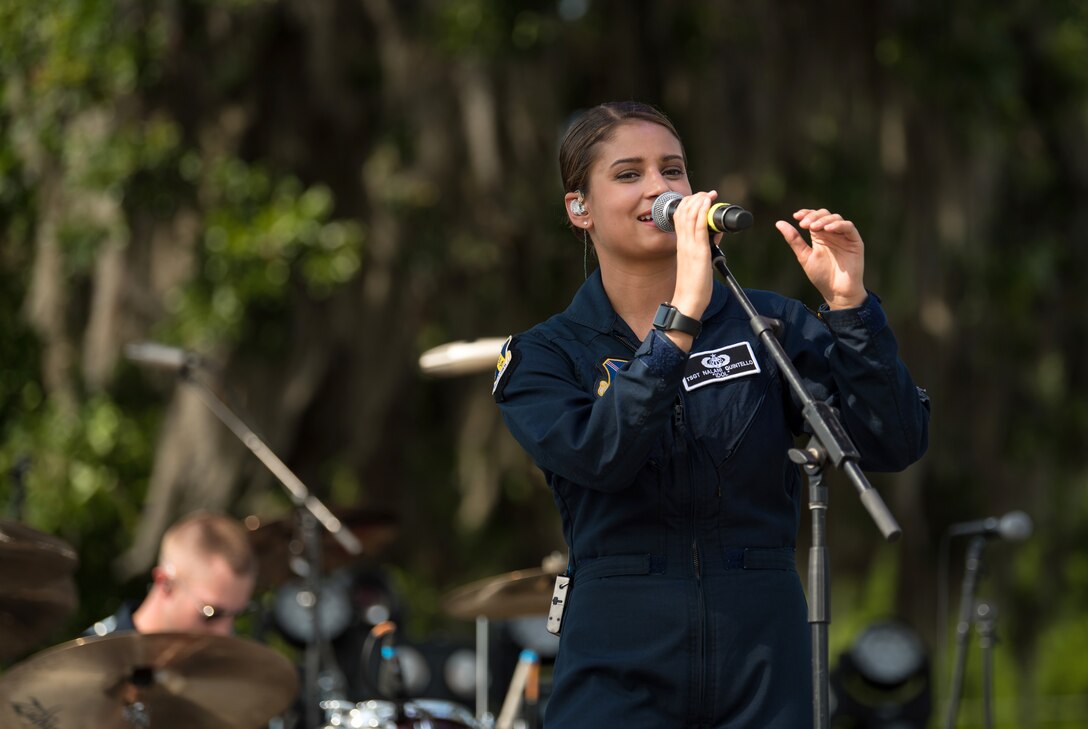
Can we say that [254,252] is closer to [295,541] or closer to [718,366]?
[295,541]

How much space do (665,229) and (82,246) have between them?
21.3 ft

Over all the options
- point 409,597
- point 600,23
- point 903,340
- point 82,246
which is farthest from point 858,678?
point 82,246

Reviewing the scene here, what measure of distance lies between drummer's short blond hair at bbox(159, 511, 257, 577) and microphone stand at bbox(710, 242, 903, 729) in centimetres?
311

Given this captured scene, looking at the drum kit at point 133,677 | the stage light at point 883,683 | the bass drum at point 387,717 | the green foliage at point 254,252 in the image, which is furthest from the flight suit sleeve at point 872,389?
the green foliage at point 254,252

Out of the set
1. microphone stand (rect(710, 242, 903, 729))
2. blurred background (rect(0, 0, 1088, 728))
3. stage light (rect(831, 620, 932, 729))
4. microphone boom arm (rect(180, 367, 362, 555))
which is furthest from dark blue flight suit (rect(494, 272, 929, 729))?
stage light (rect(831, 620, 932, 729))

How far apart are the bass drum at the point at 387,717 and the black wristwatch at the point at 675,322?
2.42 m

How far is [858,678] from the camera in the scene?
8.16 metres

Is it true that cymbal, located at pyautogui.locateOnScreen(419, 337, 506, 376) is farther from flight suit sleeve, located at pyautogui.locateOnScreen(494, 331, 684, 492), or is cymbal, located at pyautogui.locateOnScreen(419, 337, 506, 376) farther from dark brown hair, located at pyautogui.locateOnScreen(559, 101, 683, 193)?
flight suit sleeve, located at pyautogui.locateOnScreen(494, 331, 684, 492)

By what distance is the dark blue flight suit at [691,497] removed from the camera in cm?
272

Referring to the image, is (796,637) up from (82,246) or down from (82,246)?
down

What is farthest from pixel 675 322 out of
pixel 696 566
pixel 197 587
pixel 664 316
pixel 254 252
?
pixel 254 252

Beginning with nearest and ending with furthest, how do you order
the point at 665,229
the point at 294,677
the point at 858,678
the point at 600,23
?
the point at 665,229 < the point at 294,677 < the point at 858,678 < the point at 600,23

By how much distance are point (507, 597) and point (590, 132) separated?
3.00 metres

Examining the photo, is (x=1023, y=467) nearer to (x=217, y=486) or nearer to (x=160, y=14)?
(x=217, y=486)
